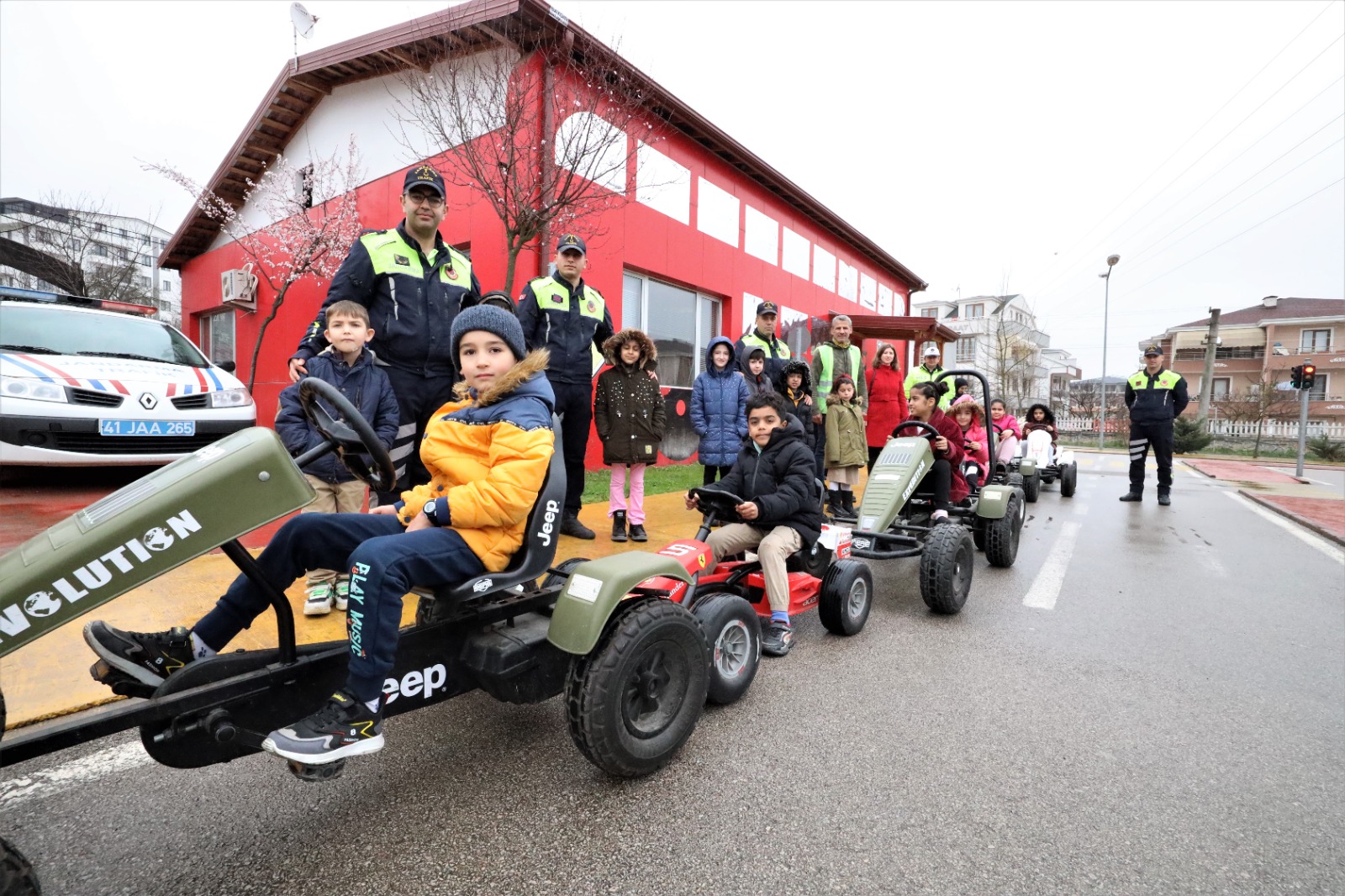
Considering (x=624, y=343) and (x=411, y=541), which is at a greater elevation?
(x=624, y=343)

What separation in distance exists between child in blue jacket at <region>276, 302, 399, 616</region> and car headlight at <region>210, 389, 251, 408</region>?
10.8 ft

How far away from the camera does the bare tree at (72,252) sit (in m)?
17.6

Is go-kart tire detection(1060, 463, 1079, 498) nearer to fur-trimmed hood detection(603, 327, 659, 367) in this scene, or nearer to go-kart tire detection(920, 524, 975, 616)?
go-kart tire detection(920, 524, 975, 616)

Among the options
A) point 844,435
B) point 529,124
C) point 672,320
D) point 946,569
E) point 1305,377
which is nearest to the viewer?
point 946,569

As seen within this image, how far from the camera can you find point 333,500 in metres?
3.77

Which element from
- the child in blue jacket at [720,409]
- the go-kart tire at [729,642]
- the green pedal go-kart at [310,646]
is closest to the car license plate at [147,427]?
the green pedal go-kart at [310,646]

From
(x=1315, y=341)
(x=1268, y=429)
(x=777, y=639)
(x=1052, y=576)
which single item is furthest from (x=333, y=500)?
(x=1315, y=341)

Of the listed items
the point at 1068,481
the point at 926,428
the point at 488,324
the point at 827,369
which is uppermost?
the point at 827,369

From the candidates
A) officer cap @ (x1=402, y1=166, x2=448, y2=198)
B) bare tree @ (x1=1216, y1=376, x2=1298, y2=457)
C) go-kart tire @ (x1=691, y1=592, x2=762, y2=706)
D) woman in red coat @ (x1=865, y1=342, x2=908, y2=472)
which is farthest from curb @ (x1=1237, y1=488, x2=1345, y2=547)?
bare tree @ (x1=1216, y1=376, x2=1298, y2=457)

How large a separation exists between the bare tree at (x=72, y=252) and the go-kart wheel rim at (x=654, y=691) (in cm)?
1986

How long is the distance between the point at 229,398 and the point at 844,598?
19.8 ft

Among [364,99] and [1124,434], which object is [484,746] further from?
[1124,434]

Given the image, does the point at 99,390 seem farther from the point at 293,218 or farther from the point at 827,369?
the point at 293,218

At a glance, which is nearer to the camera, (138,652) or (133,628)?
(138,652)
